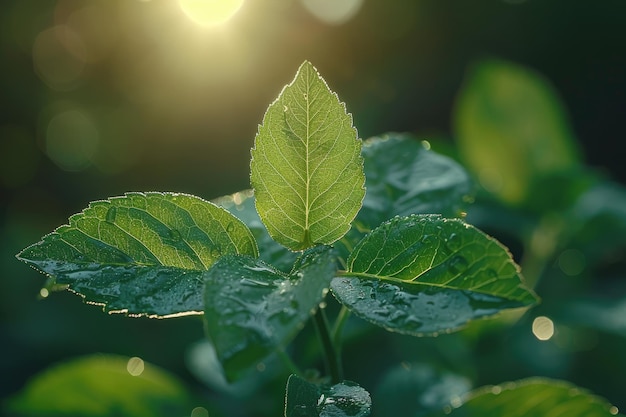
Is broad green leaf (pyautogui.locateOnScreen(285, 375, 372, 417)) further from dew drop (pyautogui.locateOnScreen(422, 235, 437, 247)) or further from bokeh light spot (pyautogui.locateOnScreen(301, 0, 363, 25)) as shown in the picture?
bokeh light spot (pyautogui.locateOnScreen(301, 0, 363, 25))

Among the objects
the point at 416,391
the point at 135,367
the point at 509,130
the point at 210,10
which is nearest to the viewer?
the point at 416,391

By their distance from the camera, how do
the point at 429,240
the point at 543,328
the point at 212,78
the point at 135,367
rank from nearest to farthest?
the point at 429,240 → the point at 135,367 → the point at 543,328 → the point at 212,78

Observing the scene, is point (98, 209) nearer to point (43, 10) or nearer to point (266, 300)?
point (266, 300)

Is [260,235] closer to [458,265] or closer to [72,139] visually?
[458,265]

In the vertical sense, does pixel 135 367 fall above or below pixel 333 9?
below

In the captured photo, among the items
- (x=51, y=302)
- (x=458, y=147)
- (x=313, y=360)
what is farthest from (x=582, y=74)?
(x=51, y=302)

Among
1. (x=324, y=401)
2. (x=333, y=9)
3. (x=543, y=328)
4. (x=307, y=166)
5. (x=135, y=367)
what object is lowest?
(x=543, y=328)

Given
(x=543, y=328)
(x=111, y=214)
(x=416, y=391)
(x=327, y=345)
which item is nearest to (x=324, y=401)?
(x=327, y=345)

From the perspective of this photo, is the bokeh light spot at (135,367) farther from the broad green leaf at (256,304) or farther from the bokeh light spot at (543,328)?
the bokeh light spot at (543,328)
